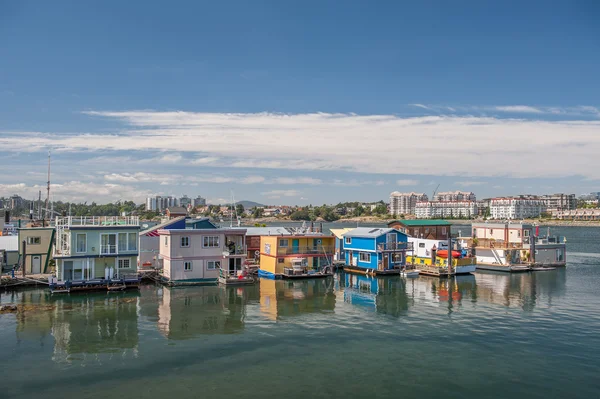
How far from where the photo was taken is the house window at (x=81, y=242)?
133 ft

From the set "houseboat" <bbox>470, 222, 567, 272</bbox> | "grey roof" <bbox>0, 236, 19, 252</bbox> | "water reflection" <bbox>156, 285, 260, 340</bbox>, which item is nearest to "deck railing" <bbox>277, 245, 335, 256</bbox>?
"water reflection" <bbox>156, 285, 260, 340</bbox>

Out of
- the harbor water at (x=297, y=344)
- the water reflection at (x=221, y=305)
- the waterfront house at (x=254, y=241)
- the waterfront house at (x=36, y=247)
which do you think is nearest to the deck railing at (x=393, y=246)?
the water reflection at (x=221, y=305)

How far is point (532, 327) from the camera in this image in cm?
3081

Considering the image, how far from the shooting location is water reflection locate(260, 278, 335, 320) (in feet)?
116

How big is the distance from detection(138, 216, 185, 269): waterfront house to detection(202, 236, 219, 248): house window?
6.46m

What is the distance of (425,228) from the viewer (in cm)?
6794

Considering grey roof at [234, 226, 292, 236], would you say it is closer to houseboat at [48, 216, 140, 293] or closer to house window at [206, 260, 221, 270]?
house window at [206, 260, 221, 270]

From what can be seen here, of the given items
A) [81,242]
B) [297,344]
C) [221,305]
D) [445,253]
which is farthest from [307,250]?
[297,344]

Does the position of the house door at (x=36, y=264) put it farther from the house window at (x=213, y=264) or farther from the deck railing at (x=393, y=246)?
the deck railing at (x=393, y=246)

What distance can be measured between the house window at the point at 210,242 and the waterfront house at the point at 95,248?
6518 millimetres

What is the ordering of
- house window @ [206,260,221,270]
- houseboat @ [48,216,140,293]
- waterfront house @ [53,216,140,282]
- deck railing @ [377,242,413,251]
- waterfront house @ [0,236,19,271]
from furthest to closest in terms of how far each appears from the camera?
deck railing @ [377,242,413,251], house window @ [206,260,221,270], waterfront house @ [0,236,19,271], waterfront house @ [53,216,140,282], houseboat @ [48,216,140,293]

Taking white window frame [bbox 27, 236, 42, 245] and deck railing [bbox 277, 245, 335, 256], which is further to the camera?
deck railing [bbox 277, 245, 335, 256]

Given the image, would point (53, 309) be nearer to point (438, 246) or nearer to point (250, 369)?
point (250, 369)

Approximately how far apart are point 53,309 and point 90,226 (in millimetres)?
8832
